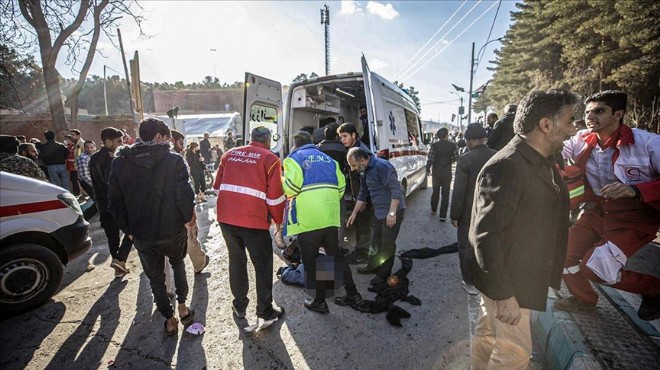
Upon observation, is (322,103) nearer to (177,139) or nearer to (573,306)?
(177,139)

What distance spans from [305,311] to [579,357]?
2218mm

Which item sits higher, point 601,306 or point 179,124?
point 179,124

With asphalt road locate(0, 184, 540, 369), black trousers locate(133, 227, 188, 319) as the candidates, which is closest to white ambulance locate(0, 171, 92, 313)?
asphalt road locate(0, 184, 540, 369)

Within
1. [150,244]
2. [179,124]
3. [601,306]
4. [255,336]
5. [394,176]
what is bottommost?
[255,336]

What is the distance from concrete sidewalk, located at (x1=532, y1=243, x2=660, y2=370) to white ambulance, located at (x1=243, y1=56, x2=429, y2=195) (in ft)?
9.26

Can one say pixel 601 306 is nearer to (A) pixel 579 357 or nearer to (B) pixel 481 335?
(A) pixel 579 357

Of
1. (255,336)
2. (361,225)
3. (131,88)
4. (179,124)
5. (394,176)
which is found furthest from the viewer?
(179,124)

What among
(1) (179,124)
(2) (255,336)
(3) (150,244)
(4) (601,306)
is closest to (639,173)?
(4) (601,306)

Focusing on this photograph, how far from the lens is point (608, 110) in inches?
94.7

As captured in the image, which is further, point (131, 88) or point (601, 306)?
point (131, 88)

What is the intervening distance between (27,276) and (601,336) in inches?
207

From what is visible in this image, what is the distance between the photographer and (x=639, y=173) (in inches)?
89.5

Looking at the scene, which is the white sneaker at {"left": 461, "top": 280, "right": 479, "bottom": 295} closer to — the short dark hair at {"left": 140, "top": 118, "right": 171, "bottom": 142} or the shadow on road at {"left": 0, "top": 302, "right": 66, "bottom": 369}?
the short dark hair at {"left": 140, "top": 118, "right": 171, "bottom": 142}

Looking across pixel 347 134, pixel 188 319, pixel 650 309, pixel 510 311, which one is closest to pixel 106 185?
pixel 188 319
